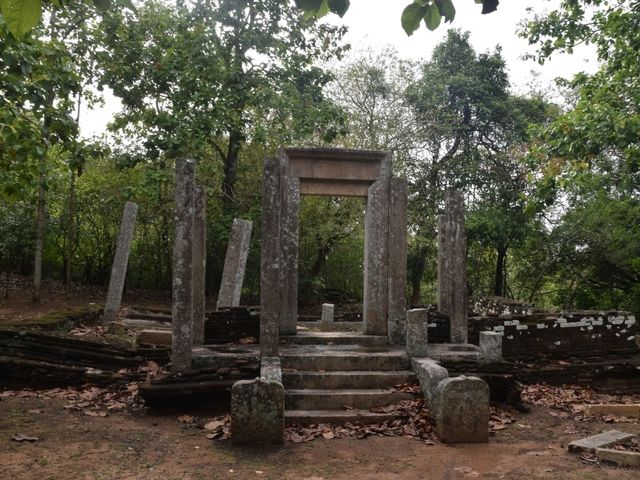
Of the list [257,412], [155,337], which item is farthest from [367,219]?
[257,412]

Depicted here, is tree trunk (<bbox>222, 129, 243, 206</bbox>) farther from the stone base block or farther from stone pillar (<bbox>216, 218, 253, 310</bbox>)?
the stone base block

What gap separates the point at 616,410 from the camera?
295 inches

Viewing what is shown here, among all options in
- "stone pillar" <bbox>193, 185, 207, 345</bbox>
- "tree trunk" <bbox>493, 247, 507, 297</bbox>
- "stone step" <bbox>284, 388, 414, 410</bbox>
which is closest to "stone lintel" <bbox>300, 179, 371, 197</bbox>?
"stone pillar" <bbox>193, 185, 207, 345</bbox>

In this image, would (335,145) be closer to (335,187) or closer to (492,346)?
(335,187)

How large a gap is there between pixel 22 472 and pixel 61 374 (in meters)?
3.70

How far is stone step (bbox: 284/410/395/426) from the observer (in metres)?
6.80

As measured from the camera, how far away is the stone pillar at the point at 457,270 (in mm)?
9547

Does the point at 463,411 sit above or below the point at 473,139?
below

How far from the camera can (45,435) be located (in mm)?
5957

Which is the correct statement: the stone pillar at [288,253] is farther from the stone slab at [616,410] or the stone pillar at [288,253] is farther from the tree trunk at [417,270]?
the tree trunk at [417,270]

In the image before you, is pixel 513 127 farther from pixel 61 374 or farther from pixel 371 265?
pixel 61 374

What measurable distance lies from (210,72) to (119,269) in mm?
5610

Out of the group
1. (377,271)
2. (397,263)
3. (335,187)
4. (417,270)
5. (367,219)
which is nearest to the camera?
(397,263)

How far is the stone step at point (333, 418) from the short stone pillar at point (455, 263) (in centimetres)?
311
